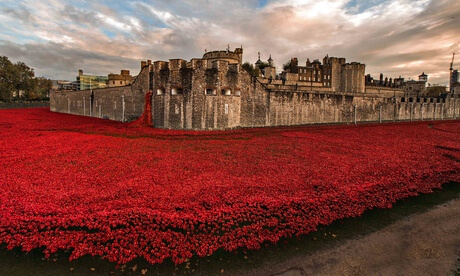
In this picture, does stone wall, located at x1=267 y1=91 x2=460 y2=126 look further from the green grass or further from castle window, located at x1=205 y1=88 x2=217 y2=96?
the green grass

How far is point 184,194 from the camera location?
7820mm

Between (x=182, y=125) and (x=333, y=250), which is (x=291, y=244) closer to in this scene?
(x=333, y=250)

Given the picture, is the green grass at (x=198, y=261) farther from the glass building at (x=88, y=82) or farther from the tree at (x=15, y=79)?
the tree at (x=15, y=79)

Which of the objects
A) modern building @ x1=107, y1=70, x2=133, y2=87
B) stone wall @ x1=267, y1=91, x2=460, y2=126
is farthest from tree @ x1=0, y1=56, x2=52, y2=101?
stone wall @ x1=267, y1=91, x2=460, y2=126

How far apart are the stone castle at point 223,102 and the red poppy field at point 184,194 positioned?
11428 mm

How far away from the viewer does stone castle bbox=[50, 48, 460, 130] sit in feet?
81.7

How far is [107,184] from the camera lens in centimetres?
862

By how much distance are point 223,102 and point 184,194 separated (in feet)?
60.5

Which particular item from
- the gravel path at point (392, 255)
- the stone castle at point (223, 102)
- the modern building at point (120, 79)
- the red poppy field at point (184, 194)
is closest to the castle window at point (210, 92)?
the stone castle at point (223, 102)

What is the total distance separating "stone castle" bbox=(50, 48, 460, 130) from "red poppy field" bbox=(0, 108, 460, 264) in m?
11.4

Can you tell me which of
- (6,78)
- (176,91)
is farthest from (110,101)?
(6,78)

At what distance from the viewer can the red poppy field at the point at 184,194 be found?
17.9 ft

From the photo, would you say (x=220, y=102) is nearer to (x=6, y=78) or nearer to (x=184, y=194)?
(x=184, y=194)

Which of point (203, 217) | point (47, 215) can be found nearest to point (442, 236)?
point (203, 217)
